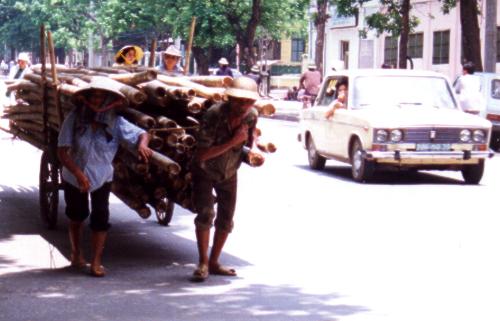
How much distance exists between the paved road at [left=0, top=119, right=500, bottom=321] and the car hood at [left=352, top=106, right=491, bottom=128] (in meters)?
0.98

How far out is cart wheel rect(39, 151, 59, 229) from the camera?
36.9ft

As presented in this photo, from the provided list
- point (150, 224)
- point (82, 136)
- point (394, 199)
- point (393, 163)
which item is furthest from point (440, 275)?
point (393, 163)

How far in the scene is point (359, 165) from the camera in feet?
54.7

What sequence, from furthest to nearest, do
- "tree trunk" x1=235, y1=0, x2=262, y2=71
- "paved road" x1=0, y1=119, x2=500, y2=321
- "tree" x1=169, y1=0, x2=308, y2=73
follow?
"tree" x1=169, y1=0, x2=308, y2=73
"tree trunk" x1=235, y1=0, x2=262, y2=71
"paved road" x1=0, y1=119, x2=500, y2=321

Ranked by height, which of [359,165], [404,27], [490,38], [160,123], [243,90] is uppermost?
[404,27]

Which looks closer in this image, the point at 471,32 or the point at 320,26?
the point at 471,32

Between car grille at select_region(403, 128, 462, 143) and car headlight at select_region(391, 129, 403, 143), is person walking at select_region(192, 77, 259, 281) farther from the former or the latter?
car grille at select_region(403, 128, 462, 143)

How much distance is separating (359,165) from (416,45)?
30.3 meters

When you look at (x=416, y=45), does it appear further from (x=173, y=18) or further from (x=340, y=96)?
(x=340, y=96)

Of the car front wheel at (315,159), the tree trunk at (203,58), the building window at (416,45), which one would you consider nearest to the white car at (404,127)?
the car front wheel at (315,159)

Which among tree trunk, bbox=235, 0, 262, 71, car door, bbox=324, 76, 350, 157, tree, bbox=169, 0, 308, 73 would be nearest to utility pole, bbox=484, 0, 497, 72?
car door, bbox=324, 76, 350, 157

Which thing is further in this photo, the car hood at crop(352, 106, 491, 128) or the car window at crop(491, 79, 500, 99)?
the car window at crop(491, 79, 500, 99)

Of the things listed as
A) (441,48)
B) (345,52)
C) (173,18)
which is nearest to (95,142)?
(441,48)

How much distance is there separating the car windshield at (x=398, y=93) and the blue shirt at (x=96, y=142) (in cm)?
861
